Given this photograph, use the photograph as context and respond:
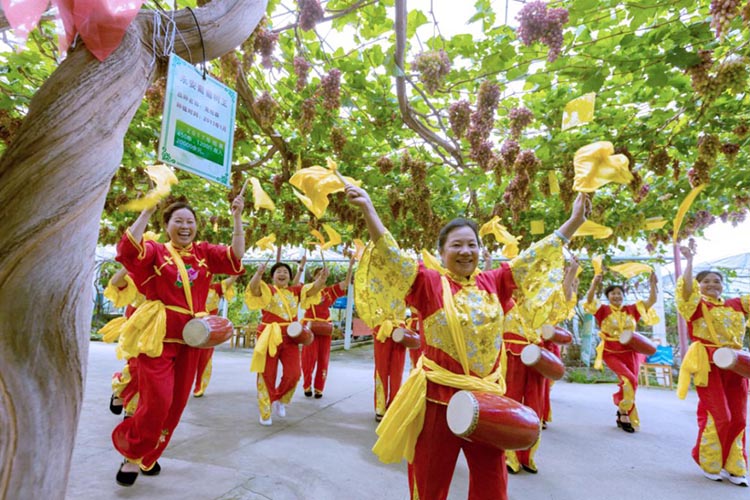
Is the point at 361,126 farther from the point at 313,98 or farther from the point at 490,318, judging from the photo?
the point at 490,318

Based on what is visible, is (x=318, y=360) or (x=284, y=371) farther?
(x=318, y=360)

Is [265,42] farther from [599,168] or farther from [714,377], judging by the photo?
[714,377]


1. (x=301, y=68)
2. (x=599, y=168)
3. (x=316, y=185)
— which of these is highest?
(x=301, y=68)

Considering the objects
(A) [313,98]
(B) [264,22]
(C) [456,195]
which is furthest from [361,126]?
(C) [456,195]

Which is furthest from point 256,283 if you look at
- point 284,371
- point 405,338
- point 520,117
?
point 520,117

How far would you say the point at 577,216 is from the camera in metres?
2.35

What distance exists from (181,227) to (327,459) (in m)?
2.18

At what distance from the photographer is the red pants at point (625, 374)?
18.5 ft

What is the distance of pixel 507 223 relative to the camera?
9195 millimetres

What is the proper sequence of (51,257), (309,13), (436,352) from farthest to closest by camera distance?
1. (309,13)
2. (436,352)
3. (51,257)

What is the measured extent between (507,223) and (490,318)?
7305mm

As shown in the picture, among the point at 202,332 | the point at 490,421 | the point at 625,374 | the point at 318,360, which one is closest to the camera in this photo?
the point at 490,421

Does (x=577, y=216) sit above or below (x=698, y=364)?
above

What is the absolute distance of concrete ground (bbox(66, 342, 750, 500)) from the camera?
2.99 metres
